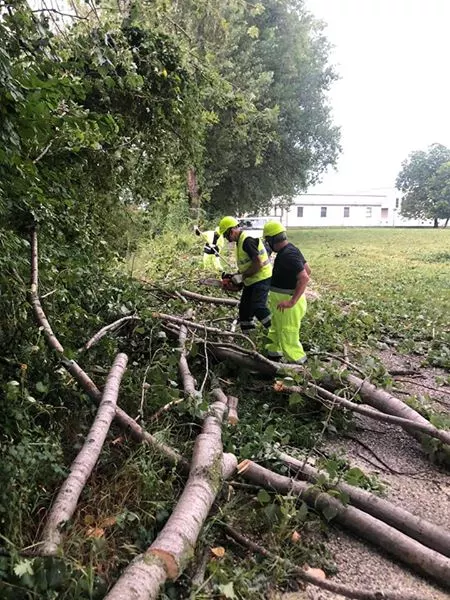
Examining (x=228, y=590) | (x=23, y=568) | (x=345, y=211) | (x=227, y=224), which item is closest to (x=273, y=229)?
(x=227, y=224)

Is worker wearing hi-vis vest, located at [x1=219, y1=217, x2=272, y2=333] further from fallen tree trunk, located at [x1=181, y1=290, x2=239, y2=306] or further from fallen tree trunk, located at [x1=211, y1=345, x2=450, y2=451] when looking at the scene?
fallen tree trunk, located at [x1=211, y1=345, x2=450, y2=451]

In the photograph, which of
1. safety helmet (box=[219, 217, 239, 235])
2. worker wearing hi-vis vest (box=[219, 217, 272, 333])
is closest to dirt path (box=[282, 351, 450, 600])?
worker wearing hi-vis vest (box=[219, 217, 272, 333])

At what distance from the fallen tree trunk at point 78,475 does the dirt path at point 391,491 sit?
106 centimetres

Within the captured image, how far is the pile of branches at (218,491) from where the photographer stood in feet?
6.63

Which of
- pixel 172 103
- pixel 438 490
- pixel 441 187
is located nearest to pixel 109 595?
pixel 438 490

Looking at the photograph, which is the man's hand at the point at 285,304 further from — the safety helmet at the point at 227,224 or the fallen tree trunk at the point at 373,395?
the safety helmet at the point at 227,224

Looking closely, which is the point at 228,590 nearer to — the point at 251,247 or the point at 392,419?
the point at 392,419

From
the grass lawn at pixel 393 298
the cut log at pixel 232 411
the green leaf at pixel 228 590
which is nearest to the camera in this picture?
the green leaf at pixel 228 590

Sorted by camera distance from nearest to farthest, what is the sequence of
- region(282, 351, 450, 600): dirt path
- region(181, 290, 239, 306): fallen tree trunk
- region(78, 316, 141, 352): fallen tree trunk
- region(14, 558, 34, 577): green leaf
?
region(14, 558, 34, 577): green leaf < region(282, 351, 450, 600): dirt path < region(78, 316, 141, 352): fallen tree trunk < region(181, 290, 239, 306): fallen tree trunk

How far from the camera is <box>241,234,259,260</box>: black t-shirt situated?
5.63 meters

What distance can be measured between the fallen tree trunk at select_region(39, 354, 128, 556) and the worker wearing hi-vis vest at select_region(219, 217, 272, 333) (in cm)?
269

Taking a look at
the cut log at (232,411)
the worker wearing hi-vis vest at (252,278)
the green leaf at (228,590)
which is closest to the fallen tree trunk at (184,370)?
the cut log at (232,411)

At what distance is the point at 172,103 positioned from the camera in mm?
5379

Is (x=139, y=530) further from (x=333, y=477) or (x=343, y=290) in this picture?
(x=343, y=290)
